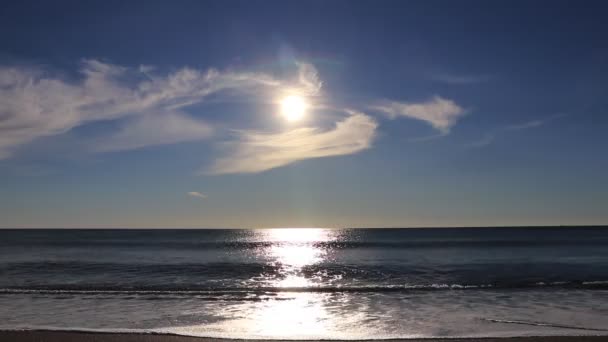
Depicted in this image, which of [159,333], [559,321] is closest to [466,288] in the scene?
[559,321]

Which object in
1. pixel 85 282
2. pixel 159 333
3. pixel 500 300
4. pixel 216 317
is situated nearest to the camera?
pixel 159 333

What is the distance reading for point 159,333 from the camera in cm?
1255

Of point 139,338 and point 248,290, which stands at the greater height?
point 139,338

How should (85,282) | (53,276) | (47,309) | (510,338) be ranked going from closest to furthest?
(510,338), (47,309), (85,282), (53,276)

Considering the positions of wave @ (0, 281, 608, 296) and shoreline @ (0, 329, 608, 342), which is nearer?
shoreline @ (0, 329, 608, 342)

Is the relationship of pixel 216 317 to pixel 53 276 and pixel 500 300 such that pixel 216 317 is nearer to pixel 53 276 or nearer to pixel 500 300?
pixel 500 300

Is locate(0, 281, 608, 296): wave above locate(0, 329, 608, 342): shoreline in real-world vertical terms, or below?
below

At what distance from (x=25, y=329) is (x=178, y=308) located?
5356 mm

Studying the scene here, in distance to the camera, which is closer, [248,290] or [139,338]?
[139,338]

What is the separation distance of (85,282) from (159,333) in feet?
58.3

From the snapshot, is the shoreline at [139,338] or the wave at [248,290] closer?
the shoreline at [139,338]

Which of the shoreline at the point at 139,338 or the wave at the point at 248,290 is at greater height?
the shoreline at the point at 139,338

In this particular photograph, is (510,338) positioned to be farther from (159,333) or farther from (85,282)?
(85,282)

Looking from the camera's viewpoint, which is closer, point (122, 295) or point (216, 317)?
point (216, 317)
